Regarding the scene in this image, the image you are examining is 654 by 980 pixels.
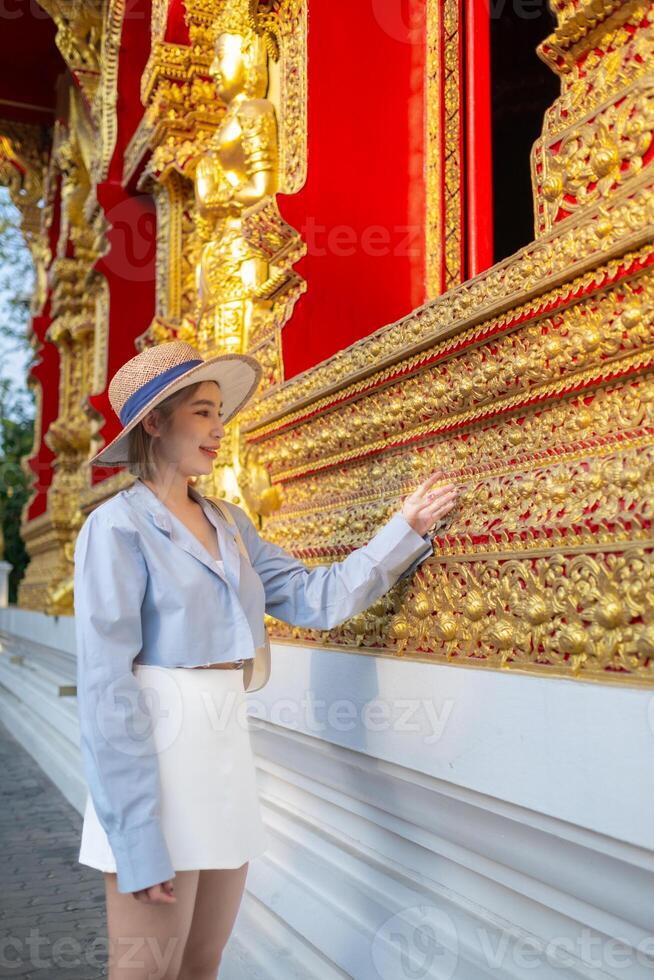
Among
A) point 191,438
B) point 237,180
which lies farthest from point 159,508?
point 237,180

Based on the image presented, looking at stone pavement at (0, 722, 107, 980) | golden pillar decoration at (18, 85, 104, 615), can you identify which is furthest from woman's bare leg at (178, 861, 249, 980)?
golden pillar decoration at (18, 85, 104, 615)

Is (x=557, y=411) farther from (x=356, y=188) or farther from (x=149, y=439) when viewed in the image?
(x=356, y=188)

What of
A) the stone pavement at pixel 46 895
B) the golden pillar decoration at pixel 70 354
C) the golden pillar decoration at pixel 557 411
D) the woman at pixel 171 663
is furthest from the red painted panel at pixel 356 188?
the golden pillar decoration at pixel 70 354

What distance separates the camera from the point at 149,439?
138 centimetres

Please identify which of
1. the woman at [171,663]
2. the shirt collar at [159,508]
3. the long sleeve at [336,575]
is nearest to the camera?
the woman at [171,663]

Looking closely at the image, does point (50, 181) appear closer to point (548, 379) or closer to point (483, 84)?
point (483, 84)

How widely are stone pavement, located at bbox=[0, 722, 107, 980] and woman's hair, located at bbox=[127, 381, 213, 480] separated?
1161 millimetres

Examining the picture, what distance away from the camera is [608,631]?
1.02 metres

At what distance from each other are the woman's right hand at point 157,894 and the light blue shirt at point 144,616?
0.6 inches

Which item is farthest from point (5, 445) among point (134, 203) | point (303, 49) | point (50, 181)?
point (303, 49)

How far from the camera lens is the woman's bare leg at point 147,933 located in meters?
1.17

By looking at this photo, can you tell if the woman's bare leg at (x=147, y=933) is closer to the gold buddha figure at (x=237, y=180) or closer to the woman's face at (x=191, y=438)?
the woman's face at (x=191, y=438)

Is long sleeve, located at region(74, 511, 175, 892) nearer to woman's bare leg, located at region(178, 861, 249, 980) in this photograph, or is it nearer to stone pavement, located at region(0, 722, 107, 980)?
woman's bare leg, located at region(178, 861, 249, 980)

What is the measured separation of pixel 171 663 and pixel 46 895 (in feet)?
4.98
